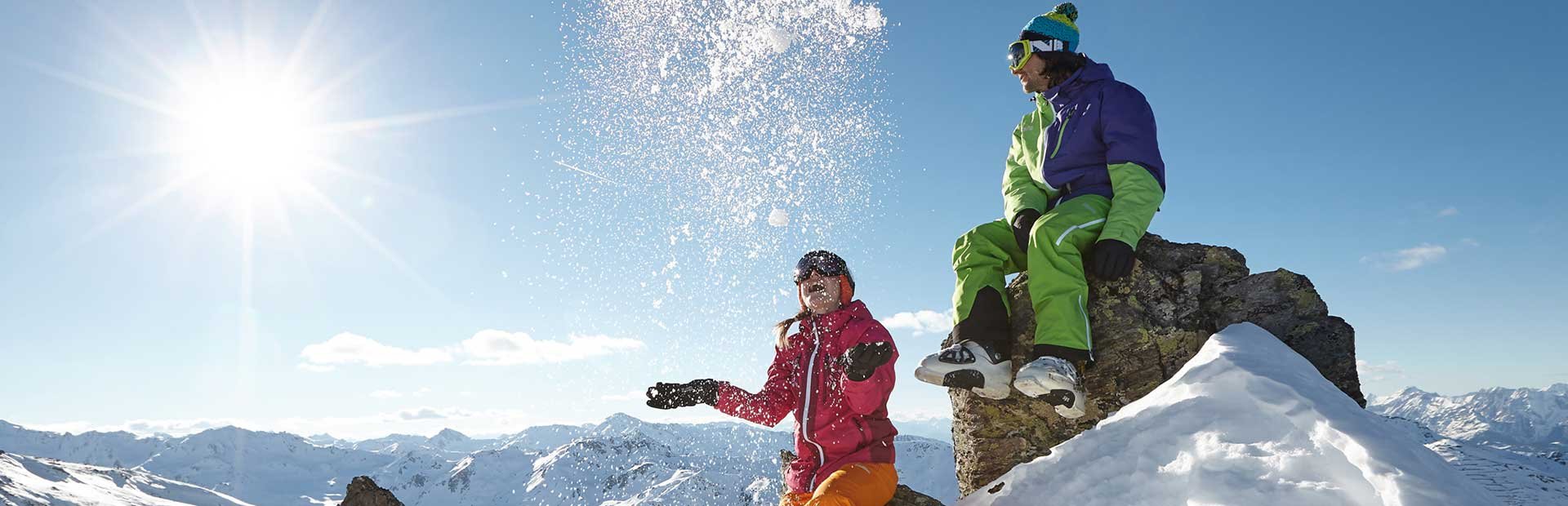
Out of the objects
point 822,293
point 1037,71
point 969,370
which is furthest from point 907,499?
point 1037,71

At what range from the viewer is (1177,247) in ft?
19.5

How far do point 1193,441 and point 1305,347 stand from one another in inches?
89.9

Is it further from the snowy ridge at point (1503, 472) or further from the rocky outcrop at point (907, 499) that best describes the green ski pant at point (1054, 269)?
the snowy ridge at point (1503, 472)

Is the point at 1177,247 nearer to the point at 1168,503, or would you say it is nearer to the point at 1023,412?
the point at 1023,412

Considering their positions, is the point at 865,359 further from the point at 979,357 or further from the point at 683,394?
the point at 683,394

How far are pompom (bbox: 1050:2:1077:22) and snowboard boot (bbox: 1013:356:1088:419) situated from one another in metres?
3.07

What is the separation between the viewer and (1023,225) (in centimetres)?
574

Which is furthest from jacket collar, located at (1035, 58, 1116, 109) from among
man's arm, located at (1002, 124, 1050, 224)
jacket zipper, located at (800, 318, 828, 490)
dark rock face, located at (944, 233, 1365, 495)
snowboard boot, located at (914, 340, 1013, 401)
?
jacket zipper, located at (800, 318, 828, 490)

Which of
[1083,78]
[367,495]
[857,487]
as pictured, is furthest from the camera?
[1083,78]

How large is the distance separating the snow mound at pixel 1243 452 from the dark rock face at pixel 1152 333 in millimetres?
621

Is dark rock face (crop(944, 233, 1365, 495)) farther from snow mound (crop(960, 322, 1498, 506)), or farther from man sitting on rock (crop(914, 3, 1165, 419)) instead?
snow mound (crop(960, 322, 1498, 506))

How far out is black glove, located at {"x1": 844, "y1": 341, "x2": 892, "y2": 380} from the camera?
418cm

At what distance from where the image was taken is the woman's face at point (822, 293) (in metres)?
5.05

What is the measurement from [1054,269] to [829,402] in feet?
6.26
